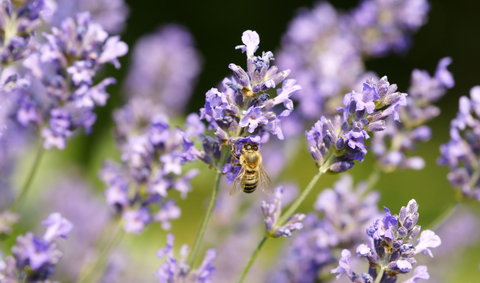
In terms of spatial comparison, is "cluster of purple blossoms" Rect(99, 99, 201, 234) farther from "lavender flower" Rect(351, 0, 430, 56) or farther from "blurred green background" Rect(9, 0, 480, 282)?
"blurred green background" Rect(9, 0, 480, 282)

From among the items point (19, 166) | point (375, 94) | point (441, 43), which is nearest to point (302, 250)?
point (375, 94)

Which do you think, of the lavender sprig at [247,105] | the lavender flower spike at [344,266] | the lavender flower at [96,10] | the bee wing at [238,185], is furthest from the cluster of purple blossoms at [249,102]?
the lavender flower at [96,10]

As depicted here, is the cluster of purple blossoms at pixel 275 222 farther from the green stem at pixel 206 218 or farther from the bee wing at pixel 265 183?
the bee wing at pixel 265 183

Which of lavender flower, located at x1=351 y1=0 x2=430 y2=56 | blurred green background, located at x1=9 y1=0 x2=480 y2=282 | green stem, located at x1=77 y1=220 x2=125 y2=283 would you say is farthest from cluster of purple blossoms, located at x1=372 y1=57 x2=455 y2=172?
blurred green background, located at x1=9 y1=0 x2=480 y2=282

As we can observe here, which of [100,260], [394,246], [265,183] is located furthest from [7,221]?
[394,246]

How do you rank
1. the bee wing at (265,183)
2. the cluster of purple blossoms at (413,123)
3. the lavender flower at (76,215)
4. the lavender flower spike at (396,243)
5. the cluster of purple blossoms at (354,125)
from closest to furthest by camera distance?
the lavender flower spike at (396,243), the cluster of purple blossoms at (354,125), the bee wing at (265,183), the cluster of purple blossoms at (413,123), the lavender flower at (76,215)

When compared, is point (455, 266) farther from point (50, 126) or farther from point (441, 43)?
point (441, 43)
